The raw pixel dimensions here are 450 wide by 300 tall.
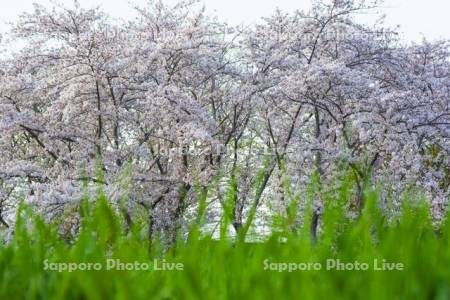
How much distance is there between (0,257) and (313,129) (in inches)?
710

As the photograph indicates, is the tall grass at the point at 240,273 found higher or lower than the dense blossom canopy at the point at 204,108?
lower

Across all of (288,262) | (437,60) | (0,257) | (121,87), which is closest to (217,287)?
(288,262)

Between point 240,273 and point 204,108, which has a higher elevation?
point 204,108

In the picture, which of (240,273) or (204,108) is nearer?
(240,273)

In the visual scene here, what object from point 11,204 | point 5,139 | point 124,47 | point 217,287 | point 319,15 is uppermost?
point 319,15

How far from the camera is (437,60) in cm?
2083

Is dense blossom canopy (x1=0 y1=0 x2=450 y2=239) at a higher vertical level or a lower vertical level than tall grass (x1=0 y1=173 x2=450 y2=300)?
higher

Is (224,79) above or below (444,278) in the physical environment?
above

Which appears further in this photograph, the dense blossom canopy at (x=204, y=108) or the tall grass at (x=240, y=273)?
the dense blossom canopy at (x=204, y=108)

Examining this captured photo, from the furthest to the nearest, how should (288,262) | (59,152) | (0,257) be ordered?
(59,152)
(0,257)
(288,262)

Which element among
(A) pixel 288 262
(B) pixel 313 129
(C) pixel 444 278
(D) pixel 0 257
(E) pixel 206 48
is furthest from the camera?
(B) pixel 313 129

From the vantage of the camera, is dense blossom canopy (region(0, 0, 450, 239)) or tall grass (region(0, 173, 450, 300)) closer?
tall grass (region(0, 173, 450, 300))

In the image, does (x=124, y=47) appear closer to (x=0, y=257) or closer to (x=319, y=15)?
(x=319, y=15)

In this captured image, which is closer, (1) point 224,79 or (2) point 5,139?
(2) point 5,139
